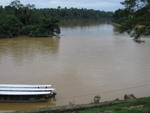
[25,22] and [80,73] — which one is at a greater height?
[25,22]

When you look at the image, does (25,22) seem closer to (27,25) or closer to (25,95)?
(27,25)

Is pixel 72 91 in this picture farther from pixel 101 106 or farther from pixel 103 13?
pixel 103 13

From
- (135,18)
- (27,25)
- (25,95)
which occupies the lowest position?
(25,95)

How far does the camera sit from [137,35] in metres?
7.38

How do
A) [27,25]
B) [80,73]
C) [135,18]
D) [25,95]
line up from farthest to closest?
[27,25] < [80,73] < [25,95] < [135,18]

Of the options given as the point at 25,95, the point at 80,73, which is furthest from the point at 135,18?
the point at 80,73

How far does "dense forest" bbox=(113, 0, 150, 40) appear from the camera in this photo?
6.80 meters

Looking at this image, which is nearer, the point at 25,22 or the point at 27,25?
the point at 27,25

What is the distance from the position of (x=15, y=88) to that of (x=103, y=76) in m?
5.51

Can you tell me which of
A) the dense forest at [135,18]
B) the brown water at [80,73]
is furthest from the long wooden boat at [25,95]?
the dense forest at [135,18]

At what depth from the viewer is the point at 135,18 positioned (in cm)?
703

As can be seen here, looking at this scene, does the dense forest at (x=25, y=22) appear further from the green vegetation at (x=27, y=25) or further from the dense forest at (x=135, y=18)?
the dense forest at (x=135, y=18)

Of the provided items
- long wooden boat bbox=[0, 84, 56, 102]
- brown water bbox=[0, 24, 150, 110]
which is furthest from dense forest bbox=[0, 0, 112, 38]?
long wooden boat bbox=[0, 84, 56, 102]

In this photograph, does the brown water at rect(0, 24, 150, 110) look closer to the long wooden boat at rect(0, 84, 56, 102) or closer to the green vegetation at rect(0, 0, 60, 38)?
the long wooden boat at rect(0, 84, 56, 102)
